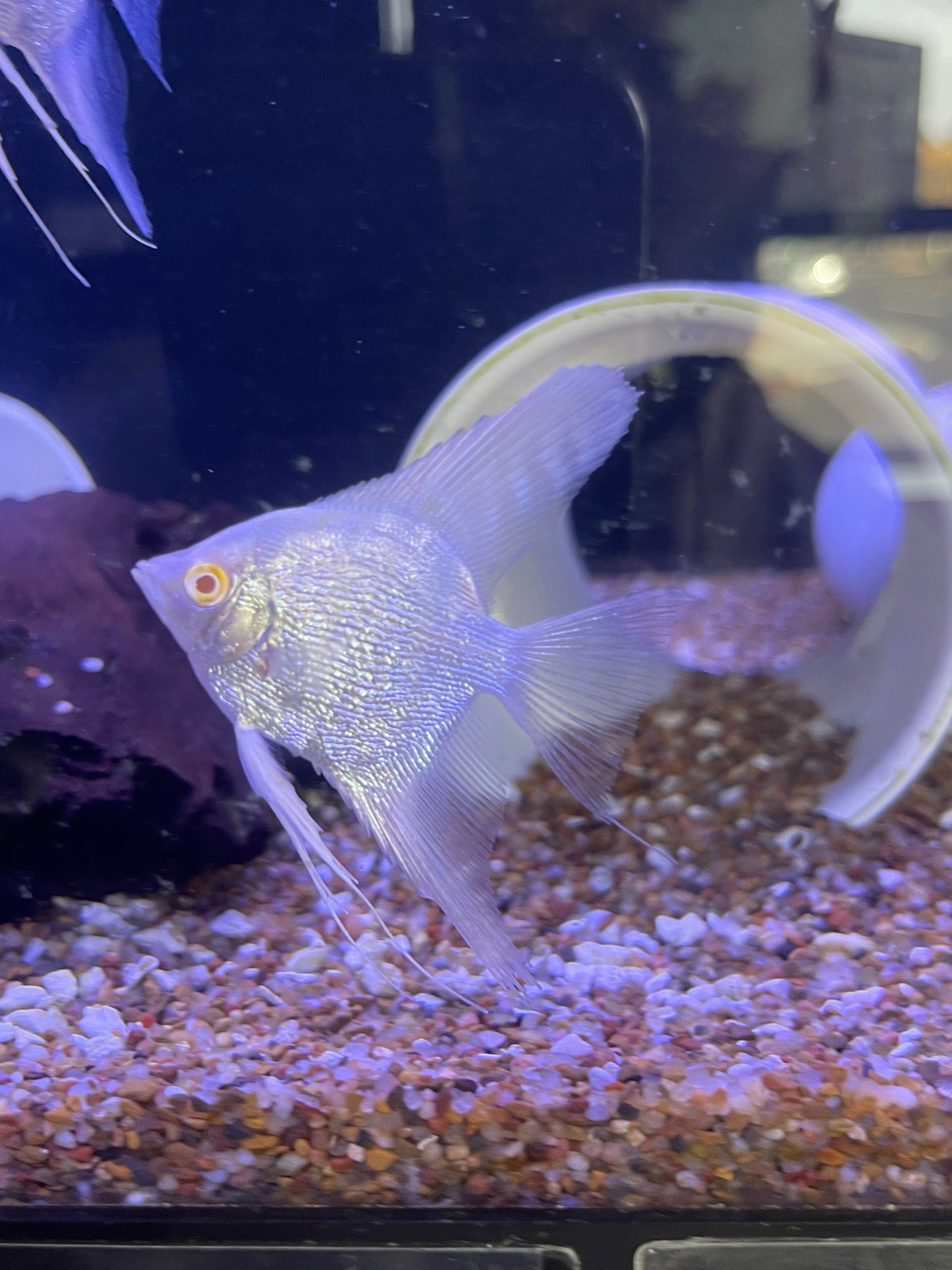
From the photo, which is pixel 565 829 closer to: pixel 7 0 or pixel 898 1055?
pixel 898 1055

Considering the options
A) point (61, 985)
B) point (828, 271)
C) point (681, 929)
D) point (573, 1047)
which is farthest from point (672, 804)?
point (61, 985)

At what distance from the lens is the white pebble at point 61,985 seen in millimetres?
1120

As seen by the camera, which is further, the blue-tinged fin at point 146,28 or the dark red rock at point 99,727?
the dark red rock at point 99,727

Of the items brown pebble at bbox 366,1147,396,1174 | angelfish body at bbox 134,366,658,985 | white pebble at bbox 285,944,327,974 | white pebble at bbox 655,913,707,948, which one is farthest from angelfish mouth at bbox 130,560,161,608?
white pebble at bbox 655,913,707,948

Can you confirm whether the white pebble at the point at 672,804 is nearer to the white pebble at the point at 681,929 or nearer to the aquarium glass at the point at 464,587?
the aquarium glass at the point at 464,587

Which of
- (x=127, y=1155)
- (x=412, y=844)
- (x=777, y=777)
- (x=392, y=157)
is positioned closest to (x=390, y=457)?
(x=392, y=157)

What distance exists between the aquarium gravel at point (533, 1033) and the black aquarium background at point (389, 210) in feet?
1.90

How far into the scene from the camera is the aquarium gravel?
3.03 ft

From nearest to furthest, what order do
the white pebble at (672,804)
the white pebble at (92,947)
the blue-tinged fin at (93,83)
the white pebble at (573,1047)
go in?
the white pebble at (573,1047), the blue-tinged fin at (93,83), the white pebble at (92,947), the white pebble at (672,804)

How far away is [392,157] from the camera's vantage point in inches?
46.1

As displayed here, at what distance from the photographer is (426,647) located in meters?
0.88

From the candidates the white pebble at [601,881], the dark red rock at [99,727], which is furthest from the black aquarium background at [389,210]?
the white pebble at [601,881]

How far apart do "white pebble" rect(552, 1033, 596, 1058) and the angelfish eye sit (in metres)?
0.65

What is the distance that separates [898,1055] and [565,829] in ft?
1.71
